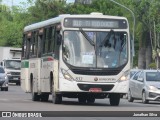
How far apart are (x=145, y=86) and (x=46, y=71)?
18.1 feet

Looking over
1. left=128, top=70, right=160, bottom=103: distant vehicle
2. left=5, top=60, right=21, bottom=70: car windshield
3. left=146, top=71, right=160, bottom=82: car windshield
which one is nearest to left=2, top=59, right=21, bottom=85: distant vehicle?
left=5, top=60, right=21, bottom=70: car windshield

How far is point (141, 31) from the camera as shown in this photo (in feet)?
232

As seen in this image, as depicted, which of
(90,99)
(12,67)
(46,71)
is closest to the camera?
(46,71)

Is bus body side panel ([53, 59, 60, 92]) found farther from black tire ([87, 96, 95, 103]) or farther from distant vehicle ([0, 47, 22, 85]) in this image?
distant vehicle ([0, 47, 22, 85])

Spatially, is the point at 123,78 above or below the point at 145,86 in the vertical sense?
above

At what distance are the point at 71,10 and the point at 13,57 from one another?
22.6 m

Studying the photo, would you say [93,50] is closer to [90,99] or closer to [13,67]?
[90,99]

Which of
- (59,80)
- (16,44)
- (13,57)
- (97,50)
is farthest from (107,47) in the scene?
(16,44)

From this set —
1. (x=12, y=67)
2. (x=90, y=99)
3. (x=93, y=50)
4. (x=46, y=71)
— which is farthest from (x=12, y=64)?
(x=93, y=50)

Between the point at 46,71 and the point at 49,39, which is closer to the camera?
the point at 49,39

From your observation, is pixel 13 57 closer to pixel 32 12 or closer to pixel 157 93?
pixel 32 12

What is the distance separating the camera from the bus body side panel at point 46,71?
26.7m

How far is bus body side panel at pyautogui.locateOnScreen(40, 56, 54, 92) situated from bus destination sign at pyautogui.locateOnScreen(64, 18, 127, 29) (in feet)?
5.91

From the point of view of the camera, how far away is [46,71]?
2739 cm
